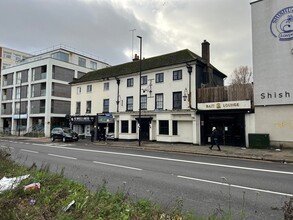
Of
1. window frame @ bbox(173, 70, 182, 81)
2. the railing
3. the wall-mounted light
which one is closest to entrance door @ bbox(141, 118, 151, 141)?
the wall-mounted light

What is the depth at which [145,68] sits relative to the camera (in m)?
26.9

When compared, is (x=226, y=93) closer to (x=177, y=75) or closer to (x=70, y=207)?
(x=177, y=75)

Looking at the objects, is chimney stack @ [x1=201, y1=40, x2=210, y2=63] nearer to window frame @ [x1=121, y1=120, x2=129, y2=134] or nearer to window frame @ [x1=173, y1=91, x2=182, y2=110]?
window frame @ [x1=173, y1=91, x2=182, y2=110]

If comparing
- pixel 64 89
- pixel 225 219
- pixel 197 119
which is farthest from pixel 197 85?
pixel 64 89

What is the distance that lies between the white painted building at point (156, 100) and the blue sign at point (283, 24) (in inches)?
249

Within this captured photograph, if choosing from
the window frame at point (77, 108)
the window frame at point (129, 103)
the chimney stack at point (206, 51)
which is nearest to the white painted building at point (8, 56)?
the window frame at point (77, 108)

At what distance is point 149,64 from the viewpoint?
90.3ft

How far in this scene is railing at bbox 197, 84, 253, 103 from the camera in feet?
64.7

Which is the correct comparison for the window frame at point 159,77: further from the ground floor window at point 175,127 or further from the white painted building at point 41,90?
the white painted building at point 41,90

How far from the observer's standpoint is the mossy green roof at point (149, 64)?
24317 millimetres

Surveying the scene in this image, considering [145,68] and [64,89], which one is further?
[64,89]

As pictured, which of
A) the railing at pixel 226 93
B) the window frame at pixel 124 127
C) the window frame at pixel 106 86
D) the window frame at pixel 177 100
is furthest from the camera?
the window frame at pixel 106 86

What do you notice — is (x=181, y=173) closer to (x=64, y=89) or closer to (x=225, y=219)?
(x=225, y=219)

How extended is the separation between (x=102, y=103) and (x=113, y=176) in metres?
23.1
